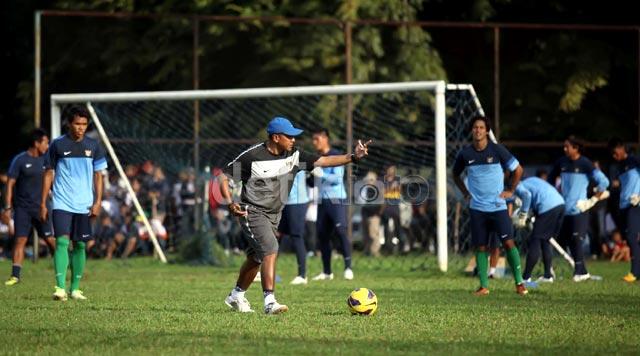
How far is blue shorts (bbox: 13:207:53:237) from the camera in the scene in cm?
1900

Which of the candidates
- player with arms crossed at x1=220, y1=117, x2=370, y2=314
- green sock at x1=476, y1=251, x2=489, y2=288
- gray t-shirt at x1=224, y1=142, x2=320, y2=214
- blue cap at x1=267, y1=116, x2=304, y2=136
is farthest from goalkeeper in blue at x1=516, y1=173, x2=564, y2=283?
blue cap at x1=267, y1=116, x2=304, y2=136

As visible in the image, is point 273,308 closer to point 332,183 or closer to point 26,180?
point 332,183

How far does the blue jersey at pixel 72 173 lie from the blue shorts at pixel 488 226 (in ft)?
15.4

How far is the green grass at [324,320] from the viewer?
9930 millimetres

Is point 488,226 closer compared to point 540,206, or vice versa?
point 488,226

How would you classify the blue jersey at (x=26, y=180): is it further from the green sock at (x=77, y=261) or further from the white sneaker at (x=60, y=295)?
the white sneaker at (x=60, y=295)

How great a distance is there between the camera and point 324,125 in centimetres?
2641

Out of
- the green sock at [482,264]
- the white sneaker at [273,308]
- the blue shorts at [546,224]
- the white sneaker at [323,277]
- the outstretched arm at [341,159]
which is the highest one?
the outstretched arm at [341,159]

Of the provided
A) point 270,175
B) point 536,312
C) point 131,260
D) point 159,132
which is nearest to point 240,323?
point 270,175

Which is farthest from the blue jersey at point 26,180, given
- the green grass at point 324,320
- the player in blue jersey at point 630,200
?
the player in blue jersey at point 630,200

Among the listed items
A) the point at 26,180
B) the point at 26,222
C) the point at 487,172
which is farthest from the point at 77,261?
the point at 487,172

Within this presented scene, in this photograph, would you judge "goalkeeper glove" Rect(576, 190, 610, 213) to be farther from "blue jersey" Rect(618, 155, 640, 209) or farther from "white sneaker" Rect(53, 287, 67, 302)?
"white sneaker" Rect(53, 287, 67, 302)

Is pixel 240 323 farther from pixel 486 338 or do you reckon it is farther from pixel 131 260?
pixel 131 260

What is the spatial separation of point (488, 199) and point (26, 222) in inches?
281
